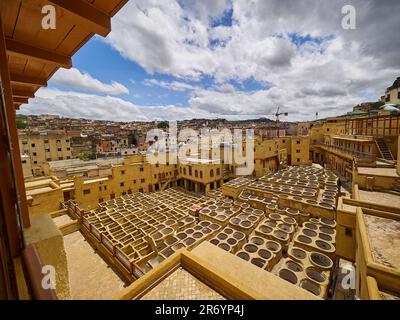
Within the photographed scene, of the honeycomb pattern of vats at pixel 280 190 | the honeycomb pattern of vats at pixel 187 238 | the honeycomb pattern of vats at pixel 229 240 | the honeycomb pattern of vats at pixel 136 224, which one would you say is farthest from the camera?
the honeycomb pattern of vats at pixel 280 190

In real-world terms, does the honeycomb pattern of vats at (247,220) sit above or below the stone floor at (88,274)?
below

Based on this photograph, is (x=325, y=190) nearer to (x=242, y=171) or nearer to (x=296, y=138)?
(x=242, y=171)

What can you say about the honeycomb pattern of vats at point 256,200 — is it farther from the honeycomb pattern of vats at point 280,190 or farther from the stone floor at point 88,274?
the stone floor at point 88,274

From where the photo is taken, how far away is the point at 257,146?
3253 centimetres

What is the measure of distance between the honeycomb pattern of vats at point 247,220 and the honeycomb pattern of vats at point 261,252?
1.18 meters

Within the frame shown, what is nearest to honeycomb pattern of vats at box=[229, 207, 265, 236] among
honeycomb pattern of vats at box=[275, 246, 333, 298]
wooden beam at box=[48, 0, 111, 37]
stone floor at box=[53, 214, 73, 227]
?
honeycomb pattern of vats at box=[275, 246, 333, 298]

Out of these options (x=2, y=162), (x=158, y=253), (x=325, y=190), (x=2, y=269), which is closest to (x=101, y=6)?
(x=2, y=162)

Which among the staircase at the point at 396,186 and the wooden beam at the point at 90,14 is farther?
the staircase at the point at 396,186

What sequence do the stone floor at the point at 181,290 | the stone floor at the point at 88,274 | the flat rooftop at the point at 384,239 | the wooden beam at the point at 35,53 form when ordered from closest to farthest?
the wooden beam at the point at 35,53 < the stone floor at the point at 181,290 < the flat rooftop at the point at 384,239 < the stone floor at the point at 88,274

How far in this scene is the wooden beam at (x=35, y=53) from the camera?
2.76 m

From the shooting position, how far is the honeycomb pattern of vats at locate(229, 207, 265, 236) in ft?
52.1

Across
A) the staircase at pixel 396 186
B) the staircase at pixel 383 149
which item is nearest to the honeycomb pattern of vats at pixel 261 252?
the staircase at pixel 396 186

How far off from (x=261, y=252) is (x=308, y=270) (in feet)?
9.15
